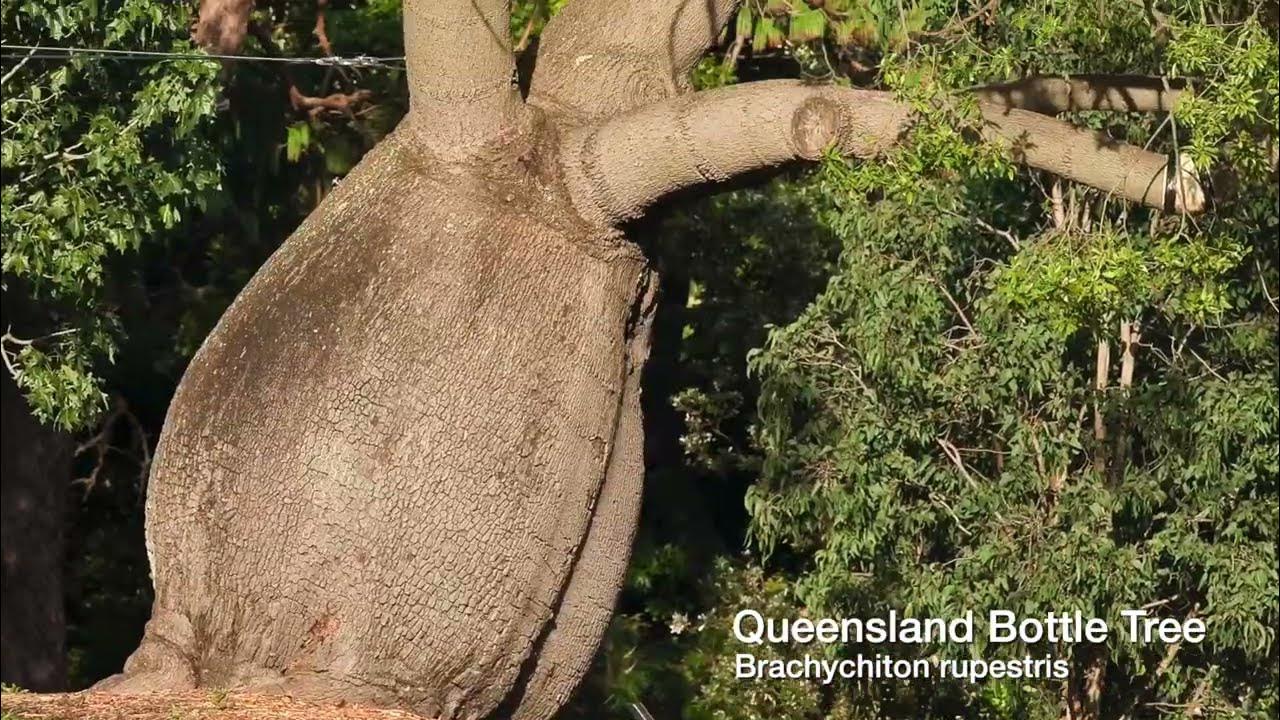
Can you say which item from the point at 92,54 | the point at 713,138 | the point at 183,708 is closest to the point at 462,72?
the point at 713,138

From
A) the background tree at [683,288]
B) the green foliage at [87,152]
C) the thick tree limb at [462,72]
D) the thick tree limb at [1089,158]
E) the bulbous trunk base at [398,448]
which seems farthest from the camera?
the background tree at [683,288]

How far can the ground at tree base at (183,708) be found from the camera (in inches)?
294

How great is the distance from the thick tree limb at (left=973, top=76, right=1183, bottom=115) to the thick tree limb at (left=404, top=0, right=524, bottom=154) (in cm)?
184

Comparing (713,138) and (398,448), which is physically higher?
(713,138)

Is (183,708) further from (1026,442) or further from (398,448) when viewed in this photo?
(1026,442)

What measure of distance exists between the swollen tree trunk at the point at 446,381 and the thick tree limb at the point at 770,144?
0.03 feet

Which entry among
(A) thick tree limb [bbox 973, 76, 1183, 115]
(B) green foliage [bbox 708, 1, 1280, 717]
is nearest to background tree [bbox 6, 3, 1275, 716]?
(B) green foliage [bbox 708, 1, 1280, 717]

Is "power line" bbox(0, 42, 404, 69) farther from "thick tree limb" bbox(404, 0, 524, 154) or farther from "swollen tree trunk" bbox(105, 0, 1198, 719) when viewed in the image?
"swollen tree trunk" bbox(105, 0, 1198, 719)

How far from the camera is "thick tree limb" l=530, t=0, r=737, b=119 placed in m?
8.35

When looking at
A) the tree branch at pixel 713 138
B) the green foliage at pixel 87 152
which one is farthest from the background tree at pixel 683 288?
the tree branch at pixel 713 138

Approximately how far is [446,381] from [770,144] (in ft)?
4.89

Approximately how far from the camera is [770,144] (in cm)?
789

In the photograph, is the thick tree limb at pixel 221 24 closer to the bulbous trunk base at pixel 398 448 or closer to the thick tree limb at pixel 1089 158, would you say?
the bulbous trunk base at pixel 398 448

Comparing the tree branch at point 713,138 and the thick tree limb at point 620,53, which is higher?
the thick tree limb at point 620,53
